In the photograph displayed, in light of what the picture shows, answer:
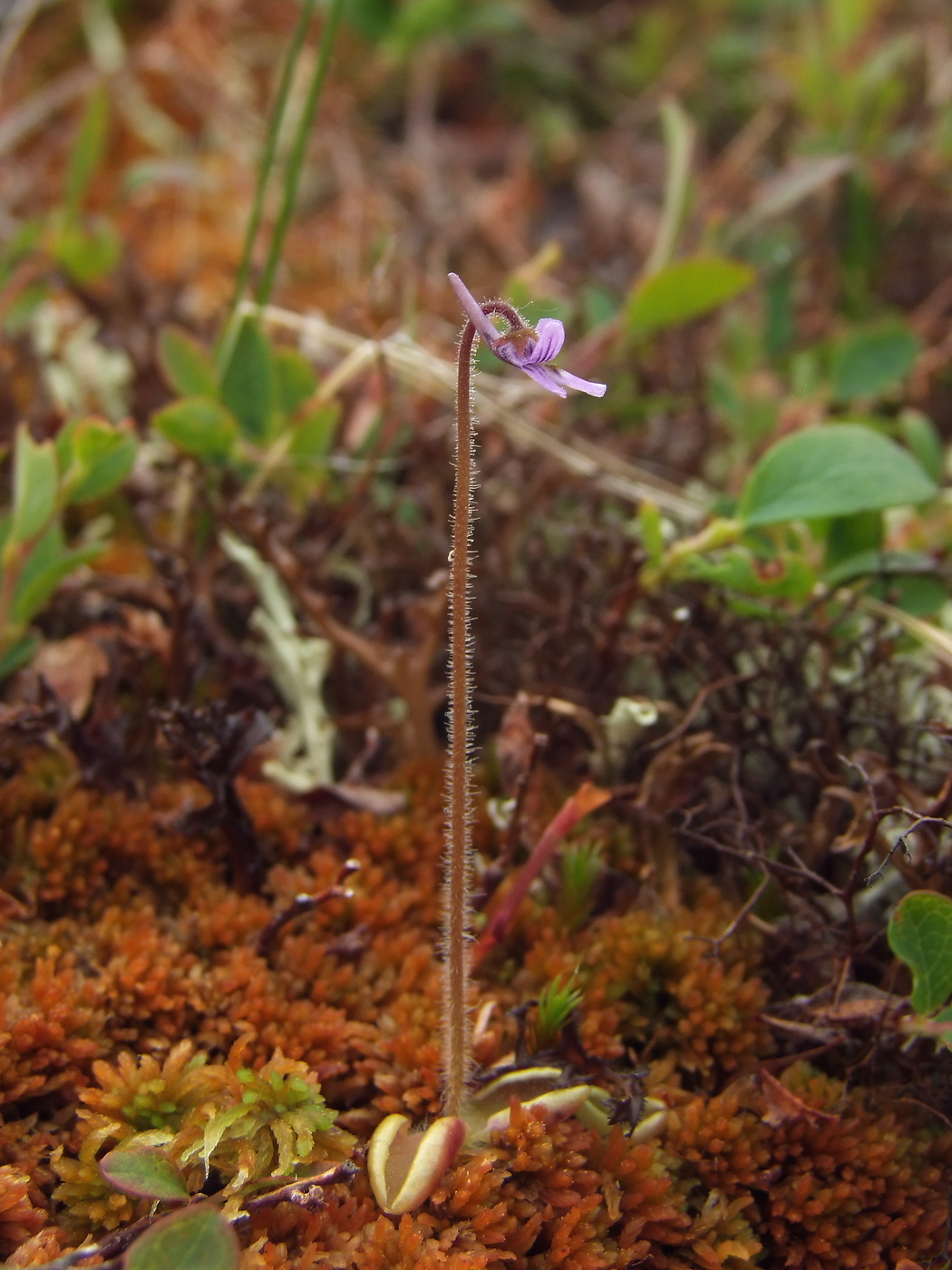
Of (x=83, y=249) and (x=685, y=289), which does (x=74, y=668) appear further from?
(x=685, y=289)

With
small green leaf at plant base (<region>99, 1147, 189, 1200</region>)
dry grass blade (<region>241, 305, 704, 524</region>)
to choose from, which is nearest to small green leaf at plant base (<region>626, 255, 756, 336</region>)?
dry grass blade (<region>241, 305, 704, 524</region>)

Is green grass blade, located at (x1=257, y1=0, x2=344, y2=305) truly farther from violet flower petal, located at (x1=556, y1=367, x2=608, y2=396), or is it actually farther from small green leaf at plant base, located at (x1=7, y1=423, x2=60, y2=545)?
violet flower petal, located at (x1=556, y1=367, x2=608, y2=396)

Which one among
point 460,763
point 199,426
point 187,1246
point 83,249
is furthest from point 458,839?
point 83,249

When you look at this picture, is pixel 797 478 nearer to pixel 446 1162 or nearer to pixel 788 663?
pixel 788 663

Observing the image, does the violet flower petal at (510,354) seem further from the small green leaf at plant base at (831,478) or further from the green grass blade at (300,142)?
the green grass blade at (300,142)

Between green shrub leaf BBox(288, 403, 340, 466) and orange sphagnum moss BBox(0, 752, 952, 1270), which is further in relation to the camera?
green shrub leaf BBox(288, 403, 340, 466)

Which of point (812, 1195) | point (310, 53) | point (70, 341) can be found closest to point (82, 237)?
point (70, 341)
